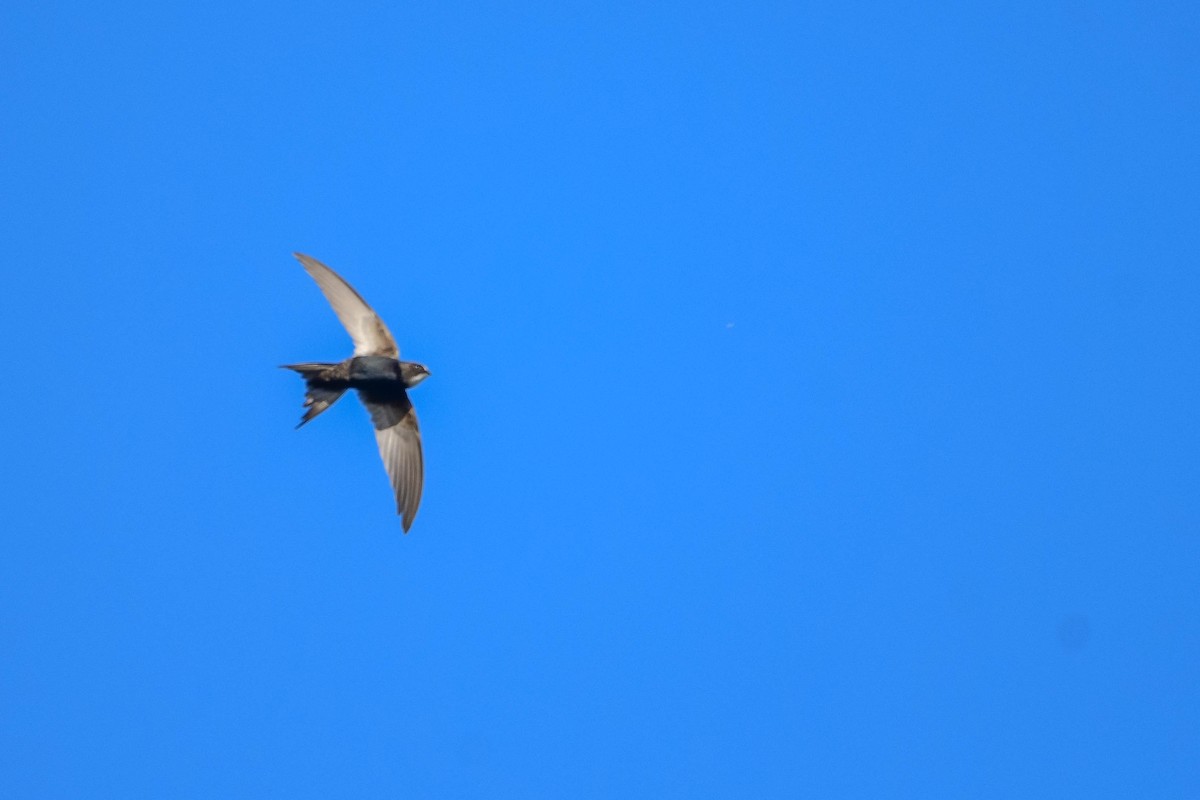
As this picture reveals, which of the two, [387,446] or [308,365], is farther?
[387,446]

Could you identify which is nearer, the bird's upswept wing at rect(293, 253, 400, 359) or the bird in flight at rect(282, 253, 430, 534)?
the bird in flight at rect(282, 253, 430, 534)

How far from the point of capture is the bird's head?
10.0m

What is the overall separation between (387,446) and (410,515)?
1.76 feet

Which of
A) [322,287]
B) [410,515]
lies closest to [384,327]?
[322,287]

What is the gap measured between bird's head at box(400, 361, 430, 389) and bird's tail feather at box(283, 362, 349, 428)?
46 centimetres

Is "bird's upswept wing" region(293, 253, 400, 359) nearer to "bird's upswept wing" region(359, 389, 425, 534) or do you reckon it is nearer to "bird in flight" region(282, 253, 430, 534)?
"bird in flight" region(282, 253, 430, 534)

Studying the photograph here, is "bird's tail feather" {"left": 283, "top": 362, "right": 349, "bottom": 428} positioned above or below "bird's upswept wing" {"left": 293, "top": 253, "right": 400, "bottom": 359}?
below

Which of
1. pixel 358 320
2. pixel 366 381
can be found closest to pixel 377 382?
pixel 366 381

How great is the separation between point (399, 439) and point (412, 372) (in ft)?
1.69

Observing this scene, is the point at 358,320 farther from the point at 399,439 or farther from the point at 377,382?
the point at 399,439

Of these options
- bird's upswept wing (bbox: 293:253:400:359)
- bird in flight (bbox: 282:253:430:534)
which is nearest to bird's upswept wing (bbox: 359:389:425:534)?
bird in flight (bbox: 282:253:430:534)

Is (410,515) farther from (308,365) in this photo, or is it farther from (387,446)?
(308,365)

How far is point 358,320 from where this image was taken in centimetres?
999

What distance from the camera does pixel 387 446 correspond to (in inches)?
404
